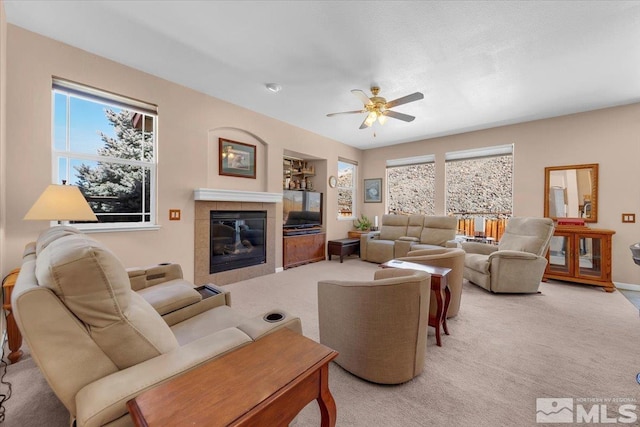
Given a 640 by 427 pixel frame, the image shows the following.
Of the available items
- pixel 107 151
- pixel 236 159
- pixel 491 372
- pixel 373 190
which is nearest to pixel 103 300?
pixel 491 372

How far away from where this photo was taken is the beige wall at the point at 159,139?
2330 millimetres

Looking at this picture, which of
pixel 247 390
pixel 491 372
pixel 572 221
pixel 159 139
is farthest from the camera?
pixel 572 221

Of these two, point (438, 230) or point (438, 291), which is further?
point (438, 230)

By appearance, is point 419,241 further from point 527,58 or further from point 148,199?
point 148,199

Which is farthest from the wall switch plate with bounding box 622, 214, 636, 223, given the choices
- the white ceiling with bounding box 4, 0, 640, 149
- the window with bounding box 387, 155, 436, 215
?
the window with bounding box 387, 155, 436, 215

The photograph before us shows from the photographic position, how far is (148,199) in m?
3.23

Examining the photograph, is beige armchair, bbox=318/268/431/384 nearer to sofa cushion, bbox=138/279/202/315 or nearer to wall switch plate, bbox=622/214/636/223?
sofa cushion, bbox=138/279/202/315

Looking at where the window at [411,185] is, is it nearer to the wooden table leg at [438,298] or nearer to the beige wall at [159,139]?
the beige wall at [159,139]

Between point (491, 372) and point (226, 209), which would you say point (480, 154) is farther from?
point (226, 209)

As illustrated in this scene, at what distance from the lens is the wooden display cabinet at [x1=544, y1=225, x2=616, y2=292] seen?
3.66 meters

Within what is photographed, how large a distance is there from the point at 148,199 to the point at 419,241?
183 inches

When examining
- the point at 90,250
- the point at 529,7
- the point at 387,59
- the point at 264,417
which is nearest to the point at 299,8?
the point at 387,59

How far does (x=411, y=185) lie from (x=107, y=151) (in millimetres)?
5538

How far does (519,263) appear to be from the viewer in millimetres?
3424
